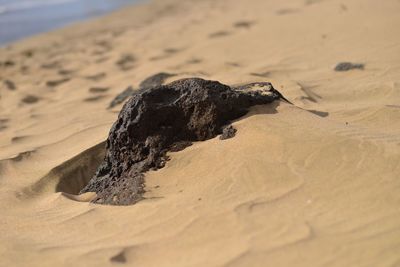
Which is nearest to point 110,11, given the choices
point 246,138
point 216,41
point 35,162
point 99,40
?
point 99,40

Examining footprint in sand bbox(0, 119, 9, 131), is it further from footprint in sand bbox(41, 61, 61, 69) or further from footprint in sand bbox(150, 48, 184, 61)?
footprint in sand bbox(41, 61, 61, 69)

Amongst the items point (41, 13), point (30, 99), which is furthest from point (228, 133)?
point (41, 13)

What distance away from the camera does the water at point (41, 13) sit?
13.8 meters

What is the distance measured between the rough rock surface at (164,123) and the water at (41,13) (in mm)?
9787

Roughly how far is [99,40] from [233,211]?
8575mm

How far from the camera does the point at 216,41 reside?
8180 mm

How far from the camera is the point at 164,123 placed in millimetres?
3258

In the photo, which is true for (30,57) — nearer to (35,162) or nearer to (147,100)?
(35,162)

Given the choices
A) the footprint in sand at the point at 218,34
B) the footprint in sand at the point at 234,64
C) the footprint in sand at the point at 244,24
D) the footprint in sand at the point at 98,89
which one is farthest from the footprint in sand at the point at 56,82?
the footprint in sand at the point at 244,24

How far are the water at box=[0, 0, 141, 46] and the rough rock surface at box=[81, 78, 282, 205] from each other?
9.79m

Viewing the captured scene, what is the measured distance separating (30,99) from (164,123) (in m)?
3.68

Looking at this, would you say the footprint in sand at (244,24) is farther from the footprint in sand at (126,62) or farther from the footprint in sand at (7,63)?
the footprint in sand at (7,63)

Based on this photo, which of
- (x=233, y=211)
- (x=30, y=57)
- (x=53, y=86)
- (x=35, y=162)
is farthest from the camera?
(x=30, y=57)

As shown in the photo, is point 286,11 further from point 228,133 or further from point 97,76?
point 228,133
